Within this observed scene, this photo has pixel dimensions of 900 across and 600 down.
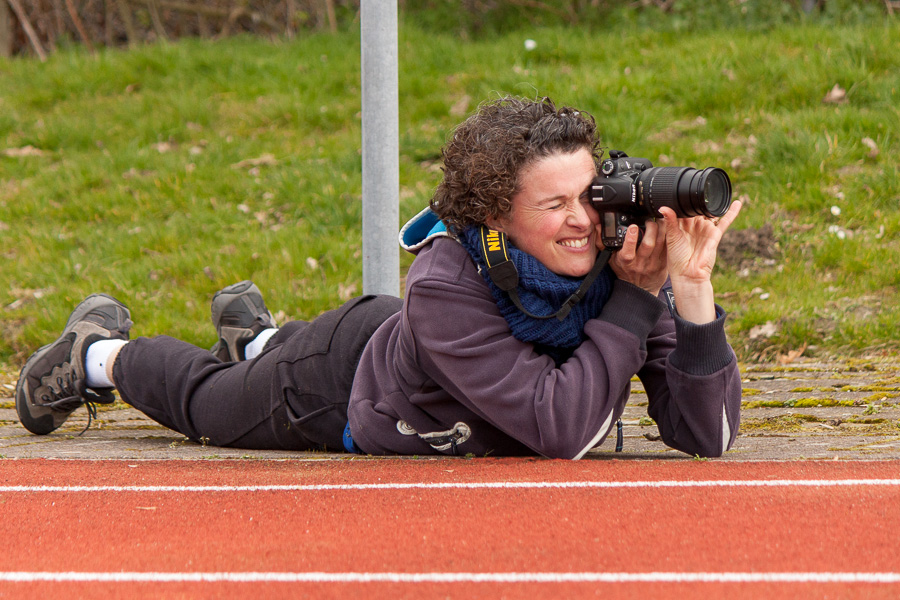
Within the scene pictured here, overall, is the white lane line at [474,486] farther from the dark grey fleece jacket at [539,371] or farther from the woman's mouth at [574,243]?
the woman's mouth at [574,243]

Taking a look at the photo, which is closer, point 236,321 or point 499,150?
point 499,150

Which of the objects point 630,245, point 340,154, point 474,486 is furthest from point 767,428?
point 340,154

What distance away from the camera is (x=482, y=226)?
2643 mm

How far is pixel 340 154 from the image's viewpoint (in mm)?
7176

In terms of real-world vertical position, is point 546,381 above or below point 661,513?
above

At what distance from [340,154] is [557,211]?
15.7ft

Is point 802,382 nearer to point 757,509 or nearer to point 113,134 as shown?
point 757,509

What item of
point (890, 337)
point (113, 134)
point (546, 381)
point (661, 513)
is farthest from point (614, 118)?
point (661, 513)

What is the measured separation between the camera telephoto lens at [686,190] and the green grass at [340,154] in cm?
233

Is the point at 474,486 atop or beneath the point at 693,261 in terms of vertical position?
beneath

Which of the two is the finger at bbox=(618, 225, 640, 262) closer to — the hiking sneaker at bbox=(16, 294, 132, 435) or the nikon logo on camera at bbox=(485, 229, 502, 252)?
the nikon logo on camera at bbox=(485, 229, 502, 252)

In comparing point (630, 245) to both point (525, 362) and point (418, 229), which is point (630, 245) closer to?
point (525, 362)

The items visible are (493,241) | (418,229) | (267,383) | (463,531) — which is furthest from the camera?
→ (267,383)

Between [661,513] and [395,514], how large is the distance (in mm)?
602
